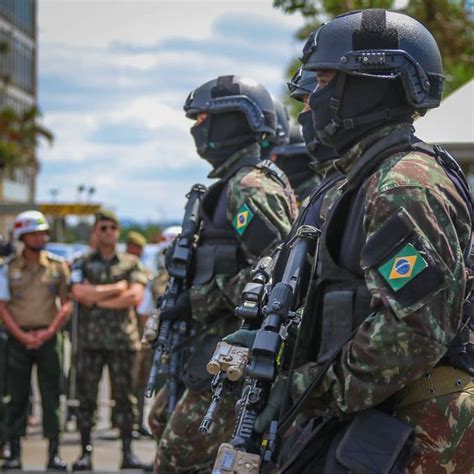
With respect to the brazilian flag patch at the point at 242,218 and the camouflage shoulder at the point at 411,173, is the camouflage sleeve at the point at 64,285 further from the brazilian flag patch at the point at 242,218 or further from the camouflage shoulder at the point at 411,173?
the camouflage shoulder at the point at 411,173

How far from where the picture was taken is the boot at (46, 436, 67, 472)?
9492 mm

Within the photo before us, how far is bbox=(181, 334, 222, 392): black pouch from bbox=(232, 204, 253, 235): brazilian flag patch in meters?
0.60

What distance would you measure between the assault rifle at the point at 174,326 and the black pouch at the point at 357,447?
246 centimetres

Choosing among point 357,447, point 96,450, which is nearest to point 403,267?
point 357,447

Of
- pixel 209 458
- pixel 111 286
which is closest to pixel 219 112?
pixel 209 458

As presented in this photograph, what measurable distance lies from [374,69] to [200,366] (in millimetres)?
2475

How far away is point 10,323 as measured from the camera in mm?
9781

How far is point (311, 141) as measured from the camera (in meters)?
5.00

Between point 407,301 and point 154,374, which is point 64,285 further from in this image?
point 407,301

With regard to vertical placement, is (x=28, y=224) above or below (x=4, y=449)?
above

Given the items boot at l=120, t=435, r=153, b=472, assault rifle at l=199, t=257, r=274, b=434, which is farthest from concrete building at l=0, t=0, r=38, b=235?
assault rifle at l=199, t=257, r=274, b=434

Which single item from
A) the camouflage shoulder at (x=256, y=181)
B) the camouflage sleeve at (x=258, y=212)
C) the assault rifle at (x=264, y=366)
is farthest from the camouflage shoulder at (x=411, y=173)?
the camouflage shoulder at (x=256, y=181)

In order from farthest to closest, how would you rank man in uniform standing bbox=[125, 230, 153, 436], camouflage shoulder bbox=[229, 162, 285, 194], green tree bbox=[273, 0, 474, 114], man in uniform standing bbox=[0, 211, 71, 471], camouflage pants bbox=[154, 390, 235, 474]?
green tree bbox=[273, 0, 474, 114], man in uniform standing bbox=[125, 230, 153, 436], man in uniform standing bbox=[0, 211, 71, 471], camouflage shoulder bbox=[229, 162, 285, 194], camouflage pants bbox=[154, 390, 235, 474]

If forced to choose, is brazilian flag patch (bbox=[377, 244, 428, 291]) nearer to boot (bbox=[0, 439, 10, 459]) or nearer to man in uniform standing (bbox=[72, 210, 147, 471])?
man in uniform standing (bbox=[72, 210, 147, 471])
